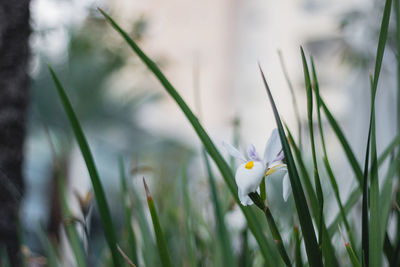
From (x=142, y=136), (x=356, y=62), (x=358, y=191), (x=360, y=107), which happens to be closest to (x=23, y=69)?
(x=358, y=191)

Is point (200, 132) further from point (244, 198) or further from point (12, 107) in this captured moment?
point (12, 107)

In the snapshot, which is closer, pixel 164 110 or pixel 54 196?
pixel 54 196

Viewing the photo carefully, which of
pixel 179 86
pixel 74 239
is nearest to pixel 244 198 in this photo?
pixel 74 239

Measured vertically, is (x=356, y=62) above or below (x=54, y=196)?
below

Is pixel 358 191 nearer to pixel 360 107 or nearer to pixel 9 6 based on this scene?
pixel 9 6

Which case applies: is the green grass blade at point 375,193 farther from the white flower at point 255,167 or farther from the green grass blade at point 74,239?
the green grass blade at point 74,239

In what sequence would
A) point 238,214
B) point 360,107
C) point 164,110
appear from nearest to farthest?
point 238,214 < point 360,107 < point 164,110

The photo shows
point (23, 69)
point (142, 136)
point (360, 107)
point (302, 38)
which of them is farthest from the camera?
point (302, 38)
